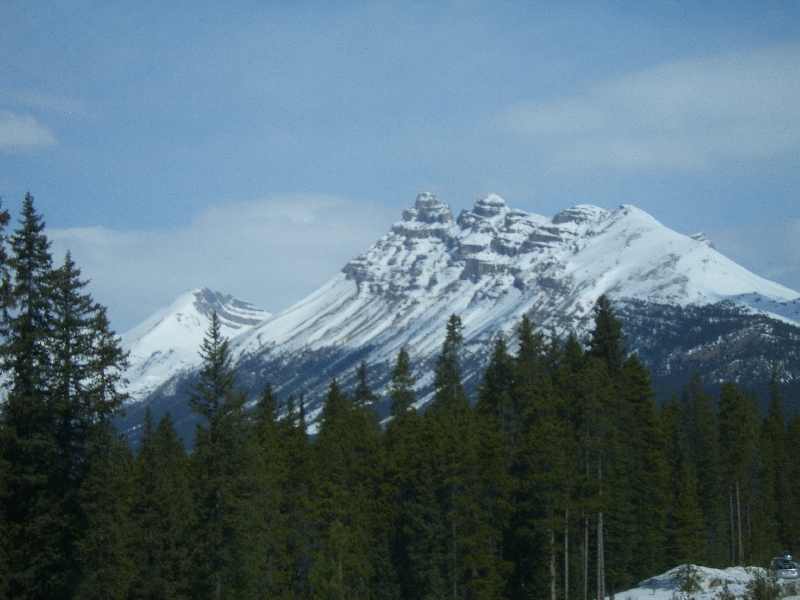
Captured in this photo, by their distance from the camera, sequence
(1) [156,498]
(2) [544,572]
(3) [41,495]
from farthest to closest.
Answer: (2) [544,572] → (1) [156,498] → (3) [41,495]

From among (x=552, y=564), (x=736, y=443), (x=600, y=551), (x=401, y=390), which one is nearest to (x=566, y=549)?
(x=552, y=564)

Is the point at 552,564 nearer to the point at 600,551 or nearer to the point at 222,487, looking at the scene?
the point at 600,551

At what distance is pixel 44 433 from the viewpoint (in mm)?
35344

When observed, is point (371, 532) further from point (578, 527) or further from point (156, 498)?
point (156, 498)

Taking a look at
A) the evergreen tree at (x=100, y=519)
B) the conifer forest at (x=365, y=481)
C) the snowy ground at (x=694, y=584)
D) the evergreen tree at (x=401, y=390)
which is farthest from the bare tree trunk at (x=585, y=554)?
the evergreen tree at (x=100, y=519)

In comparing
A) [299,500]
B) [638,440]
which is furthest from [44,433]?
[638,440]

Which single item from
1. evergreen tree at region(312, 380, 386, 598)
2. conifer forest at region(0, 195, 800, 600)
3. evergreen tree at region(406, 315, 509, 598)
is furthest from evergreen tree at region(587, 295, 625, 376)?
evergreen tree at region(312, 380, 386, 598)

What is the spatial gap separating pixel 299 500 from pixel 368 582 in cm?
695

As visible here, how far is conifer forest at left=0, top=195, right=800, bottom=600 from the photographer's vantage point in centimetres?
3525

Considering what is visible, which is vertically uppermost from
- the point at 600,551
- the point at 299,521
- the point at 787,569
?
the point at 299,521

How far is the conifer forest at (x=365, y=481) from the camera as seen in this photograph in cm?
3525

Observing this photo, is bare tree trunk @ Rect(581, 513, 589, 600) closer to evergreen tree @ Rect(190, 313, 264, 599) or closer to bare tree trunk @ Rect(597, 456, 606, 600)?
bare tree trunk @ Rect(597, 456, 606, 600)

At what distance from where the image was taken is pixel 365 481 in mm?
65500

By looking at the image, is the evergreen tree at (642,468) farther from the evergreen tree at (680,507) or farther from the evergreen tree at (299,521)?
the evergreen tree at (299,521)
